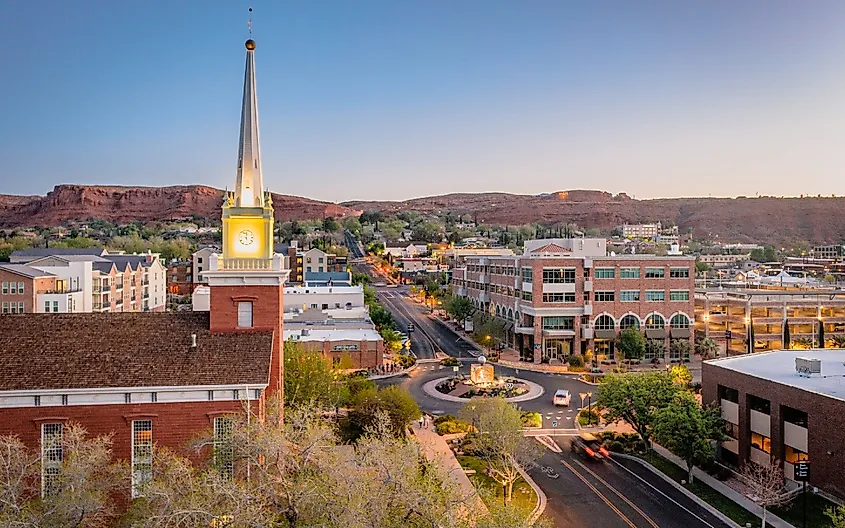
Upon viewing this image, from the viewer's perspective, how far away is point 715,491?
3650cm

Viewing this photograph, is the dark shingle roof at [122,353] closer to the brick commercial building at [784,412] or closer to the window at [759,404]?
the brick commercial building at [784,412]

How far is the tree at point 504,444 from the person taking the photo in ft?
116

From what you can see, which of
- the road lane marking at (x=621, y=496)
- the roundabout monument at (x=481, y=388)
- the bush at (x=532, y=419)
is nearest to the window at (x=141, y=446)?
the road lane marking at (x=621, y=496)

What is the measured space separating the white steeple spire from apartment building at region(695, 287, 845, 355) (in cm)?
7014

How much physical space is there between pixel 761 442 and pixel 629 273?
144ft

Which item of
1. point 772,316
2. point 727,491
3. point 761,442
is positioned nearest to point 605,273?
point 772,316

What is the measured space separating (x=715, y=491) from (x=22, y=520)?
34.2 meters

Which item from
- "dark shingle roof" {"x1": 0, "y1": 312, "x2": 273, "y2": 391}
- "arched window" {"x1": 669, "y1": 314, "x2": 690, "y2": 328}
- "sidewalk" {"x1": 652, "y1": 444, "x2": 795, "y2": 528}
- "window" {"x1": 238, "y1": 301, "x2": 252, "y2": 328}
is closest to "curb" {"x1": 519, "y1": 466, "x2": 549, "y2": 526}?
"sidewalk" {"x1": 652, "y1": 444, "x2": 795, "y2": 528}

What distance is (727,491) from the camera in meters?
36.4

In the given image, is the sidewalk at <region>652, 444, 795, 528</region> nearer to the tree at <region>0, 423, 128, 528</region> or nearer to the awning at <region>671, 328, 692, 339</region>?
the tree at <region>0, 423, 128, 528</region>

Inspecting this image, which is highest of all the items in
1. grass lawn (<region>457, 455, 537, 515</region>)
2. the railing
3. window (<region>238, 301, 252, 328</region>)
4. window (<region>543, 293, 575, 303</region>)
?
the railing

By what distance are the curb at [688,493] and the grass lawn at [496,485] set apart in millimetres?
8650

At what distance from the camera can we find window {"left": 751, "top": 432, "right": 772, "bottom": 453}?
37375 mm

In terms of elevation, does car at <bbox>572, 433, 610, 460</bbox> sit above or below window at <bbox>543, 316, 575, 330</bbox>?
below
